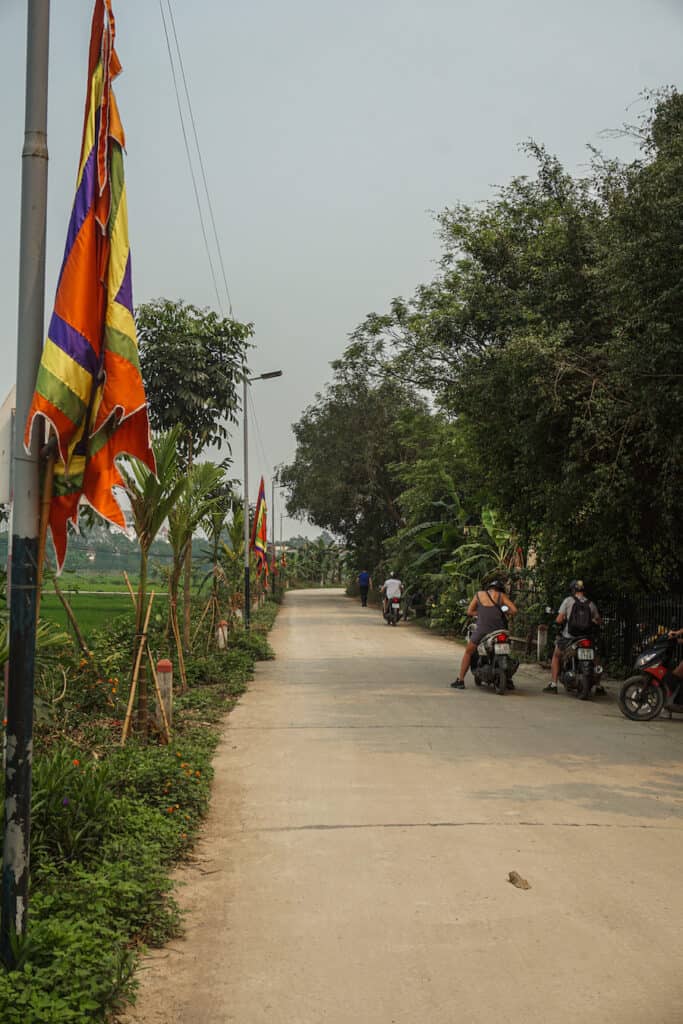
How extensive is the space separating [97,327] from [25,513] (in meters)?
0.88

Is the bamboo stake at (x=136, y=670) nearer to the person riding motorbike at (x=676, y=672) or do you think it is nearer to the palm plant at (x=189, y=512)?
the palm plant at (x=189, y=512)

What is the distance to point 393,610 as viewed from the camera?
33.2m

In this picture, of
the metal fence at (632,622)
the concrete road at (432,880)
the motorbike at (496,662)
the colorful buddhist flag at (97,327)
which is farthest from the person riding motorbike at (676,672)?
the colorful buddhist flag at (97,327)

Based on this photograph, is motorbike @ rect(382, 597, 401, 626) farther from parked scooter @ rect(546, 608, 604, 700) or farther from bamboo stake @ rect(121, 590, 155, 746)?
bamboo stake @ rect(121, 590, 155, 746)

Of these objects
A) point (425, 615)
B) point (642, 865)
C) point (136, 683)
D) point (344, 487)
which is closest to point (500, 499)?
point (136, 683)

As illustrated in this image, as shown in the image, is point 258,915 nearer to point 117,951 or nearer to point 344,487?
point 117,951

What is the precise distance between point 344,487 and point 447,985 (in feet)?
150

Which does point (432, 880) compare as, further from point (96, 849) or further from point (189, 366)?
point (189, 366)

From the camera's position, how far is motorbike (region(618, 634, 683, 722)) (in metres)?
12.2

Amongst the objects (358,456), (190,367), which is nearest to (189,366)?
(190,367)

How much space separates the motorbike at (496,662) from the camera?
14789 millimetres

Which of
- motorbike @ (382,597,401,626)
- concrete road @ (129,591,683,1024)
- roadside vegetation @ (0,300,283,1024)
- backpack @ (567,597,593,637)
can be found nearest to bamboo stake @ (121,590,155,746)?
roadside vegetation @ (0,300,283,1024)

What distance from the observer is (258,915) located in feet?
17.3

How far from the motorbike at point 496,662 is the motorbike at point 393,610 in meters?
17.5
